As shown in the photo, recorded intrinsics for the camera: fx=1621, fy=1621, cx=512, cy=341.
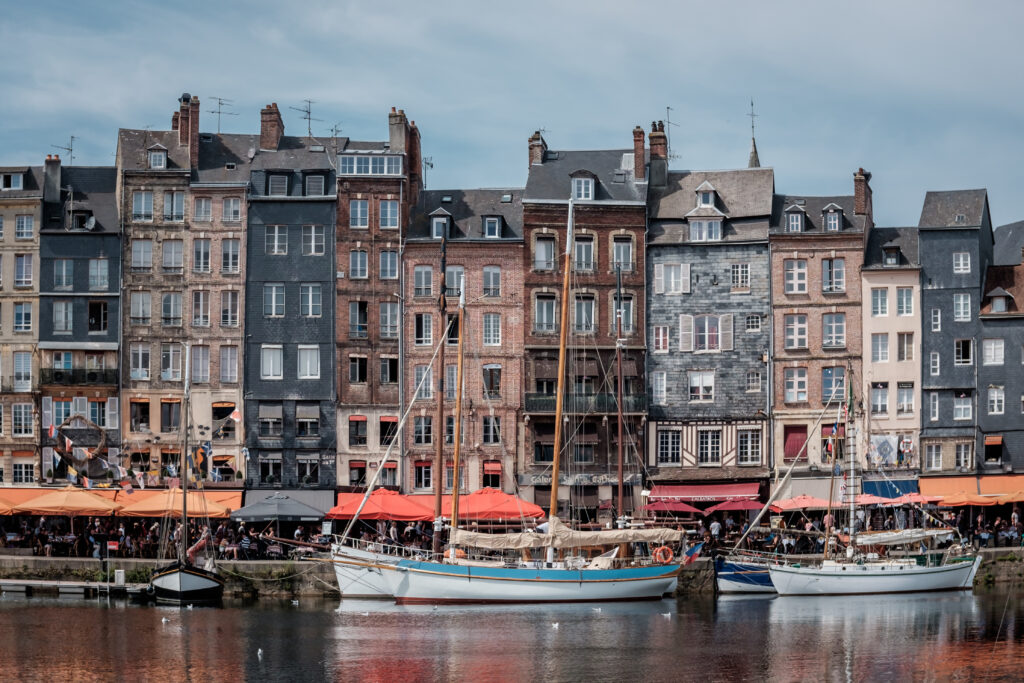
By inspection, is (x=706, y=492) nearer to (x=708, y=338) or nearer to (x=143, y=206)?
(x=708, y=338)

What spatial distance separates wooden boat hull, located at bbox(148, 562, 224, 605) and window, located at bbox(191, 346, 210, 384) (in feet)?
53.1

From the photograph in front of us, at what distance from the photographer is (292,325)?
74938 mm

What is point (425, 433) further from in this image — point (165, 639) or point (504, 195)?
point (165, 639)

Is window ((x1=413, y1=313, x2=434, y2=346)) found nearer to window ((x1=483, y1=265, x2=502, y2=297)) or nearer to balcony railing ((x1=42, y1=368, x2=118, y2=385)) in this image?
window ((x1=483, y1=265, x2=502, y2=297))

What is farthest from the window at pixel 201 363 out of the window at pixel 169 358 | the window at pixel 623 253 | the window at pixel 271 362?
the window at pixel 623 253

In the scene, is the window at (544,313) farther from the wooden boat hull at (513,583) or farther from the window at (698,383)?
the wooden boat hull at (513,583)

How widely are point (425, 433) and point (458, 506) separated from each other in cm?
985

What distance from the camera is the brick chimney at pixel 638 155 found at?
76.3 m

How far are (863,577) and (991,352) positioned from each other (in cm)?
1633

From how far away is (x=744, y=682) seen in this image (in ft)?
146

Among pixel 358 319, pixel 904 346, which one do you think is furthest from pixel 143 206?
pixel 904 346

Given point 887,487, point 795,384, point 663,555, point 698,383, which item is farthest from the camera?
point 698,383

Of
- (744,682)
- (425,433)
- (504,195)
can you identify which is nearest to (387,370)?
(425,433)

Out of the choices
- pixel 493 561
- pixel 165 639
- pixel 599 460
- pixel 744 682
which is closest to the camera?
pixel 744 682
